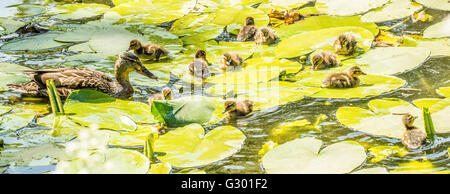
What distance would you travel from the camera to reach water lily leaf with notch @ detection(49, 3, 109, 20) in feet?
23.3

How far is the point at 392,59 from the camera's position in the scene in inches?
211

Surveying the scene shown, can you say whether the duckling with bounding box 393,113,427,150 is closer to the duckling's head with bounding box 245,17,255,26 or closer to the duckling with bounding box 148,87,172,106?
the duckling with bounding box 148,87,172,106

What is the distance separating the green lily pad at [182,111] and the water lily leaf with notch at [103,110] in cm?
12

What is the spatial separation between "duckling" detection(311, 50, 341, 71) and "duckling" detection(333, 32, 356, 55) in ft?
0.83

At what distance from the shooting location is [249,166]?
146 inches

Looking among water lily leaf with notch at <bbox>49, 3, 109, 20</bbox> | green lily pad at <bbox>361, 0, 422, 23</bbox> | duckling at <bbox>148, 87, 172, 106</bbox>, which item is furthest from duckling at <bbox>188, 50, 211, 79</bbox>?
water lily leaf with notch at <bbox>49, 3, 109, 20</bbox>

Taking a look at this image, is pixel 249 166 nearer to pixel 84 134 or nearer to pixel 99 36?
pixel 84 134

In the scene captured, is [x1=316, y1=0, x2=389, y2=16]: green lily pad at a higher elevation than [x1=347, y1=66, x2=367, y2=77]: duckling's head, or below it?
higher

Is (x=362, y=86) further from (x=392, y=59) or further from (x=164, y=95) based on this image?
(x=164, y=95)

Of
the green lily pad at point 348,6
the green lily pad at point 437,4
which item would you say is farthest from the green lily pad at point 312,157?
the green lily pad at point 437,4

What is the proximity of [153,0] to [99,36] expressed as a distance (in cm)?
163

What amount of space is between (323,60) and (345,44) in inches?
15.8

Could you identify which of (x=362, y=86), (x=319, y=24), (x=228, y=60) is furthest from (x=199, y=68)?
(x=319, y=24)

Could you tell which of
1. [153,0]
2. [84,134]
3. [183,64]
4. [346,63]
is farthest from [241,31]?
[84,134]
